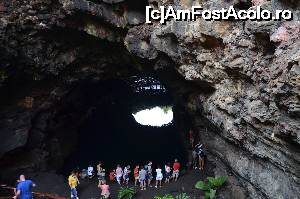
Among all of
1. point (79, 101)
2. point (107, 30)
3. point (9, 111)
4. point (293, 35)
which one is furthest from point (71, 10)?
point (293, 35)

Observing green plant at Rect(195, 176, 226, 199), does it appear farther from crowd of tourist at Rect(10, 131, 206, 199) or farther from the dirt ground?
crowd of tourist at Rect(10, 131, 206, 199)

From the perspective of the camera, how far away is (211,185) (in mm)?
18594

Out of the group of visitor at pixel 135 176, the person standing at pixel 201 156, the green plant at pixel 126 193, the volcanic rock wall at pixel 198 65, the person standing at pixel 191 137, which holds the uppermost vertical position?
the volcanic rock wall at pixel 198 65

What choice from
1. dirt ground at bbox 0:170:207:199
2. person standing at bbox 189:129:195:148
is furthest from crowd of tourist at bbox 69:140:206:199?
person standing at bbox 189:129:195:148

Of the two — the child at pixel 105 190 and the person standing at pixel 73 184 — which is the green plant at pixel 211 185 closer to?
the child at pixel 105 190

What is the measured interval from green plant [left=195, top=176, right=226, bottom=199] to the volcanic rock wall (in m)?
1.07

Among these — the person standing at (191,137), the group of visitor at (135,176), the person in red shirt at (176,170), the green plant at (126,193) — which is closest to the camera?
the group of visitor at (135,176)

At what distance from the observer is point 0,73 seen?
2053cm

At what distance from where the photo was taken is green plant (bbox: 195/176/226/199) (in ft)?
59.7

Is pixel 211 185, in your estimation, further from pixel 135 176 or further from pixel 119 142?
pixel 119 142

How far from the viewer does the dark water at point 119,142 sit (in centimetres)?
2811

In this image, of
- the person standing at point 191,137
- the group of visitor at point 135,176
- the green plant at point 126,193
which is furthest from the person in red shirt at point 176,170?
the person standing at point 191,137

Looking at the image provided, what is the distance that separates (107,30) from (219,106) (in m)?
7.68

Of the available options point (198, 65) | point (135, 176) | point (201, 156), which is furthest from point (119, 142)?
point (198, 65)
